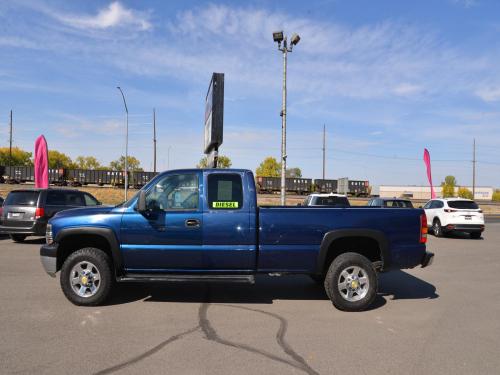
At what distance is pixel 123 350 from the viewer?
421cm

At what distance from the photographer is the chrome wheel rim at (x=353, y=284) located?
19.0ft

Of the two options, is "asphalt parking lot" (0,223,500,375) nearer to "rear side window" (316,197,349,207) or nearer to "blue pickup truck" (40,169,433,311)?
"blue pickup truck" (40,169,433,311)

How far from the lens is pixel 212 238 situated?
224 inches

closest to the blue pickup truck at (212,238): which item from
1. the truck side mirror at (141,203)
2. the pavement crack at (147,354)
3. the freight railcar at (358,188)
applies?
the truck side mirror at (141,203)

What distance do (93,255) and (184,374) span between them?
110 inches

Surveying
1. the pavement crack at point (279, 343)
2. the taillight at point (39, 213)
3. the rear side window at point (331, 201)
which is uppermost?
the rear side window at point (331, 201)

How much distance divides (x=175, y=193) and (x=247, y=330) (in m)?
2.21

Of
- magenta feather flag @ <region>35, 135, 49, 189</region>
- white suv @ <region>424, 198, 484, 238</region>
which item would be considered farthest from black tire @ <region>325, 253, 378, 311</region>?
magenta feather flag @ <region>35, 135, 49, 189</region>

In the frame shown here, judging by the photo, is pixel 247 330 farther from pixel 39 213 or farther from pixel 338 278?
pixel 39 213

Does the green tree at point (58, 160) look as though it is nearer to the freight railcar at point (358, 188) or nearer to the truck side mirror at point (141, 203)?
the freight railcar at point (358, 188)

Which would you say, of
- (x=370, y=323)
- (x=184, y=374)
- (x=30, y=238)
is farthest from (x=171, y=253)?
(x=30, y=238)

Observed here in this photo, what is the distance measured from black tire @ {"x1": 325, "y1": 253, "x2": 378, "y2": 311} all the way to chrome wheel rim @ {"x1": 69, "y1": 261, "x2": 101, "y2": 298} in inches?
132

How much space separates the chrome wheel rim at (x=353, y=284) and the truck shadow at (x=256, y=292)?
456 millimetres

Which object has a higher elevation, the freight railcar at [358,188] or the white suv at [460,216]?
the freight railcar at [358,188]
